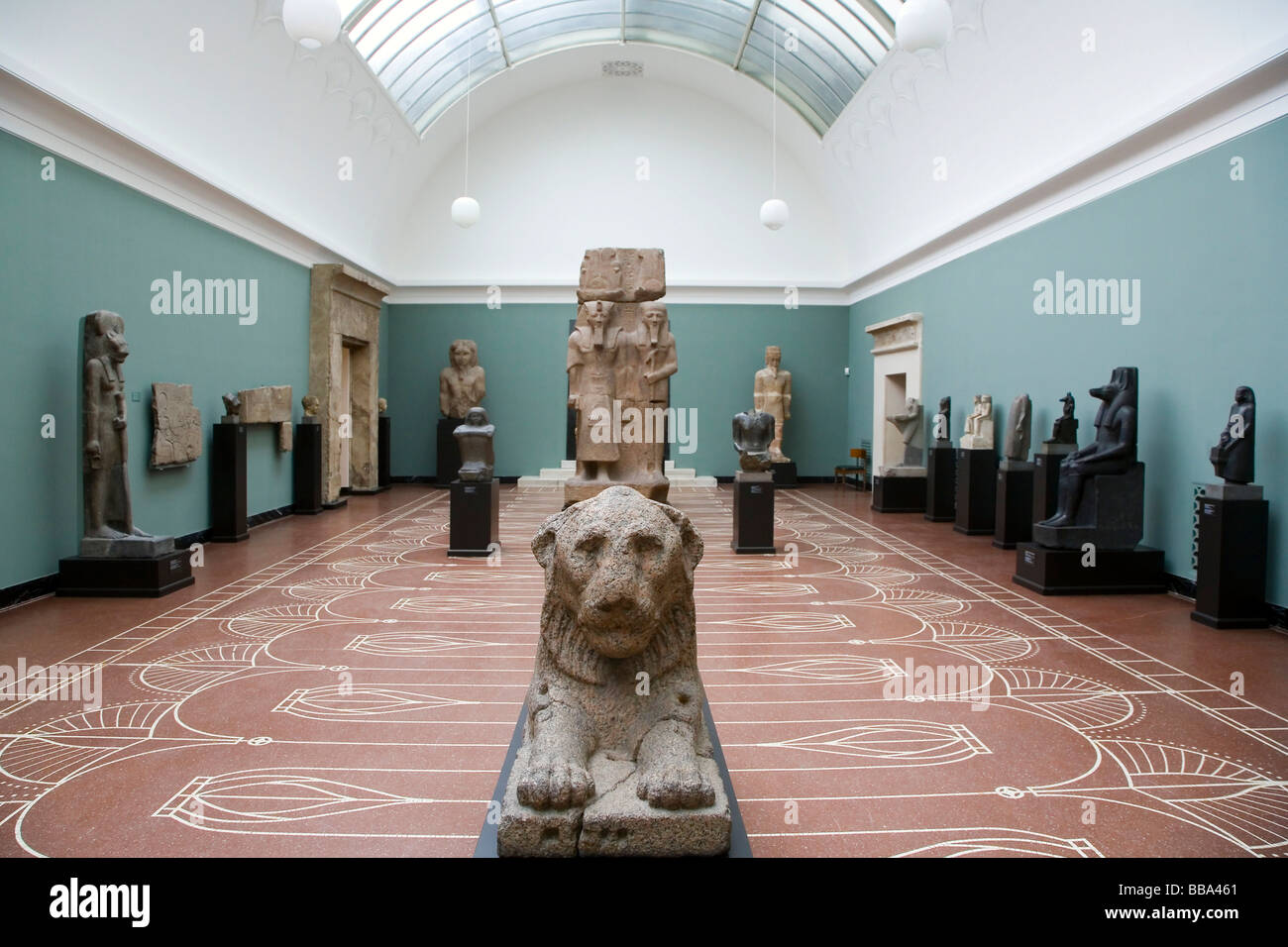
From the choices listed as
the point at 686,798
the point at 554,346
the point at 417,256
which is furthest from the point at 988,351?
the point at 417,256

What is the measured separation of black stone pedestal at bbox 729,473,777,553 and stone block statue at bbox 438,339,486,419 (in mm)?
8989

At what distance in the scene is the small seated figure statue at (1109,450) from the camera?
7.93 m

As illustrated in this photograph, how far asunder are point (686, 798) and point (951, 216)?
489 inches

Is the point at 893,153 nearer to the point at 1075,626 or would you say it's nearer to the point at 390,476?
the point at 1075,626

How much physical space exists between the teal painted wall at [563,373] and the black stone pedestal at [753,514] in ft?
30.1

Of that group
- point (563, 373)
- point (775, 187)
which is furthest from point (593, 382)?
point (775, 187)

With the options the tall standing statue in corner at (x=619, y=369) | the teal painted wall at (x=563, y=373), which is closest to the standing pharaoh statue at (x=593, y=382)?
the tall standing statue in corner at (x=619, y=369)

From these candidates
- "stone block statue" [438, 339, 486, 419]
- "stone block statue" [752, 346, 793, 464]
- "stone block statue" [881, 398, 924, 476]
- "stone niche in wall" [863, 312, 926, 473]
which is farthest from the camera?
"stone block statue" [752, 346, 793, 464]

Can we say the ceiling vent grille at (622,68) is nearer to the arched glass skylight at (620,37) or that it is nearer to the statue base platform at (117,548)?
the arched glass skylight at (620,37)

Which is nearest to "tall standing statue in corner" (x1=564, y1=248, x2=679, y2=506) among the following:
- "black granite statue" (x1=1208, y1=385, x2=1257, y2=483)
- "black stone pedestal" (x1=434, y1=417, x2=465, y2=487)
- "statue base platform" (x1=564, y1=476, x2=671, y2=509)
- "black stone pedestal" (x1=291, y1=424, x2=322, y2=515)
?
"statue base platform" (x1=564, y1=476, x2=671, y2=509)

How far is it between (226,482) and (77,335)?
295cm

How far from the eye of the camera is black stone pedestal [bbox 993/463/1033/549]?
10180 millimetres

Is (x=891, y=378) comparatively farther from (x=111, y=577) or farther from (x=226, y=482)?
(x=111, y=577)

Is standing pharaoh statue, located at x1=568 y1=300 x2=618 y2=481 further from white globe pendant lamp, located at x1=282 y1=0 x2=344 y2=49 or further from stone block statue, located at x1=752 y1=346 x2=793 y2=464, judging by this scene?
stone block statue, located at x1=752 y1=346 x2=793 y2=464
